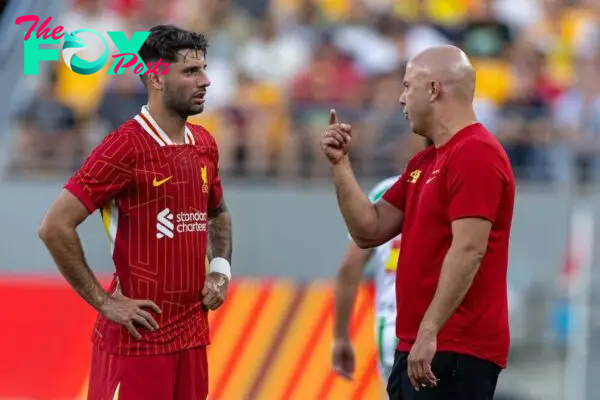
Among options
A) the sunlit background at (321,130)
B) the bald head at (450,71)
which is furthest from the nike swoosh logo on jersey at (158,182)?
the sunlit background at (321,130)

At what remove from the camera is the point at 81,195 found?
17.9ft

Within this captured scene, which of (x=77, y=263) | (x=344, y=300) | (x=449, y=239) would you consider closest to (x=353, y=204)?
(x=449, y=239)

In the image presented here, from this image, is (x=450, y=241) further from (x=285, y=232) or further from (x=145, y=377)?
(x=285, y=232)

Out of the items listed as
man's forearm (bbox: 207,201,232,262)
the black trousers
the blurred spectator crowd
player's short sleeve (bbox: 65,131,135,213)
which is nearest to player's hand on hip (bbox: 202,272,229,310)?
man's forearm (bbox: 207,201,232,262)

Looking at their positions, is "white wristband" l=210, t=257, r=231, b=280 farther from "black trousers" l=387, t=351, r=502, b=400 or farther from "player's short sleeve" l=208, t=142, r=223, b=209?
"black trousers" l=387, t=351, r=502, b=400

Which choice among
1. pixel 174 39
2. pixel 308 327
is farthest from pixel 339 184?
pixel 308 327

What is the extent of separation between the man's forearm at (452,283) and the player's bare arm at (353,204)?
2.18 ft

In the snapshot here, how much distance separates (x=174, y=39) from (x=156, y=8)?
25.8 feet

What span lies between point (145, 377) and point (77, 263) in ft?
1.91

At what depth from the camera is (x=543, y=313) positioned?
40.4ft

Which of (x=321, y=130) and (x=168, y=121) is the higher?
(x=321, y=130)

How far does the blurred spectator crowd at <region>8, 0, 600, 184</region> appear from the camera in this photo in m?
12.1

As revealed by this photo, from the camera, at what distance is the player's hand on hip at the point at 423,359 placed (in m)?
5.18

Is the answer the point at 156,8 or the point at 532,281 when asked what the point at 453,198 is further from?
the point at 156,8
